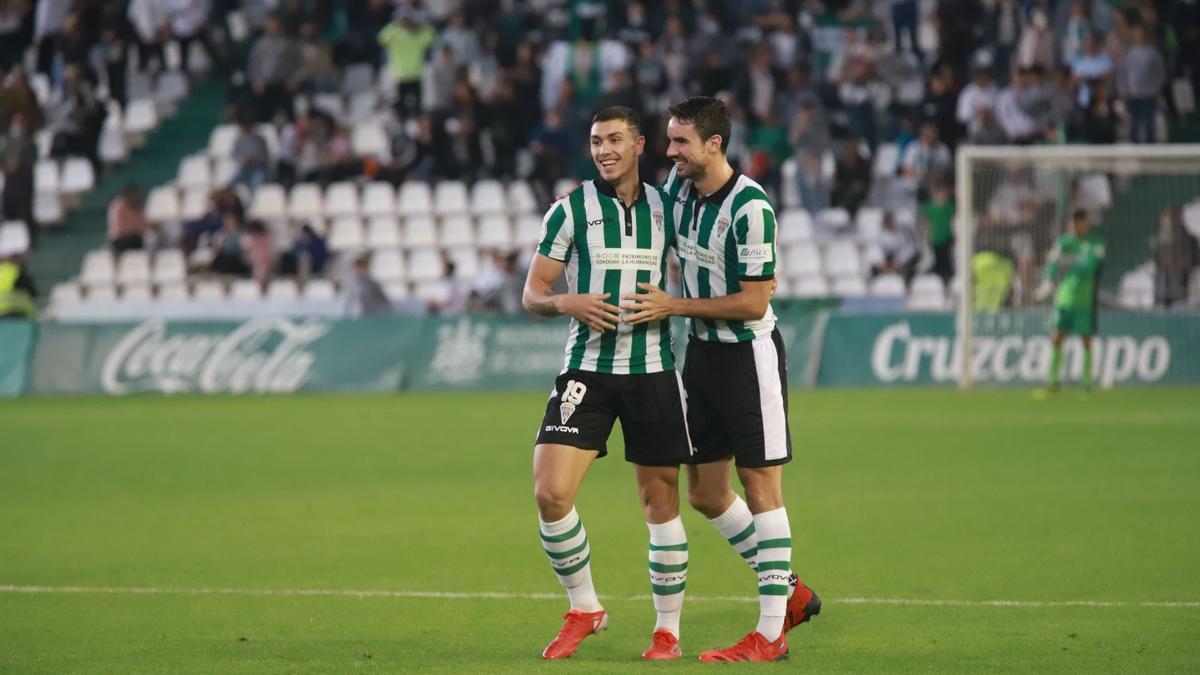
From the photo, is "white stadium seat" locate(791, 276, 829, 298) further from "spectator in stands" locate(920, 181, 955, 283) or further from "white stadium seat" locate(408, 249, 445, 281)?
"white stadium seat" locate(408, 249, 445, 281)

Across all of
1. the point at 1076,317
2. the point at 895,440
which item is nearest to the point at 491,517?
the point at 895,440

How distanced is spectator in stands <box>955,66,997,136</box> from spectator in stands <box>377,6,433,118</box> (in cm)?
867

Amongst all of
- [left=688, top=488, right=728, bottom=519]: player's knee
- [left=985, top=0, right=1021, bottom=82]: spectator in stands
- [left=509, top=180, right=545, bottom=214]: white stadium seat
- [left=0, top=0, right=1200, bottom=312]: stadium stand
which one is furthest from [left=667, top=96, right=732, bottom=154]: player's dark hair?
[left=985, top=0, right=1021, bottom=82]: spectator in stands

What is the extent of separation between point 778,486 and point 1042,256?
59.7ft

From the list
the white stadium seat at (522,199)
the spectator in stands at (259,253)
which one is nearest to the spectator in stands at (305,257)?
the spectator in stands at (259,253)

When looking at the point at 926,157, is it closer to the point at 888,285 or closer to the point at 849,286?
the point at 888,285

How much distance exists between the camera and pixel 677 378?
730 cm

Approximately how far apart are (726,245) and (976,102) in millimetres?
20563

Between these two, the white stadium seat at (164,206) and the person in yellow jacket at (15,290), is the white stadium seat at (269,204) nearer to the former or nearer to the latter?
the white stadium seat at (164,206)

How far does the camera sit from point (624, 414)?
7.21 m

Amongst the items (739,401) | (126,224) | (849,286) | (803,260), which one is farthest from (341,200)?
(739,401)

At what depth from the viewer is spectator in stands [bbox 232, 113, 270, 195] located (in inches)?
1131

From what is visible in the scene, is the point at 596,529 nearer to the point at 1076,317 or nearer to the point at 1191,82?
the point at 1076,317

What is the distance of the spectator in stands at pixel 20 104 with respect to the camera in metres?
29.4
